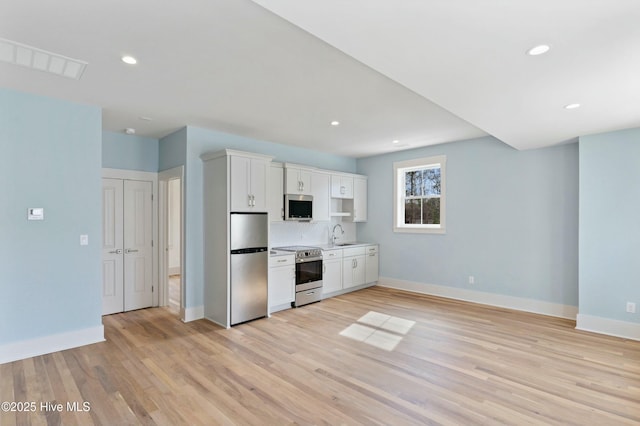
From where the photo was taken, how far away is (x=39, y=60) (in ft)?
8.88

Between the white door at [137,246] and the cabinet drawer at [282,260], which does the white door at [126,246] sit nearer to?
the white door at [137,246]

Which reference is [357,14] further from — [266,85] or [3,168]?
[3,168]

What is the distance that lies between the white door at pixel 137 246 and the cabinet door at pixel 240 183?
1.81 meters

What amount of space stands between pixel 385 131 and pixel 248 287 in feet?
9.97

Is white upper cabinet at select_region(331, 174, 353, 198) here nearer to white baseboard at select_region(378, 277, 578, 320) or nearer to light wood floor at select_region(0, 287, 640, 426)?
white baseboard at select_region(378, 277, 578, 320)

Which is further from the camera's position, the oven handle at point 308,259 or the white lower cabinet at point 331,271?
the white lower cabinet at point 331,271

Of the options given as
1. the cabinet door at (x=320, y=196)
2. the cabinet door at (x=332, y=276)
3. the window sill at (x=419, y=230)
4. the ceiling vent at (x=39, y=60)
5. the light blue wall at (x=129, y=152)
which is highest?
the ceiling vent at (x=39, y=60)

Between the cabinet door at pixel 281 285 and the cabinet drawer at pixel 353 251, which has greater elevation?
the cabinet drawer at pixel 353 251

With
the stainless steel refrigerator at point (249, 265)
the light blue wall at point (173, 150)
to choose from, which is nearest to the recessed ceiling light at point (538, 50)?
the stainless steel refrigerator at point (249, 265)

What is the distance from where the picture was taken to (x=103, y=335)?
3.88 metres

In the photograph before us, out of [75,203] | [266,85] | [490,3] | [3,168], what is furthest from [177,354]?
[490,3]

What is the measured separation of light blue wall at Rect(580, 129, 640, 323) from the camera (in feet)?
12.8

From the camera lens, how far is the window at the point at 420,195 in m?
5.97

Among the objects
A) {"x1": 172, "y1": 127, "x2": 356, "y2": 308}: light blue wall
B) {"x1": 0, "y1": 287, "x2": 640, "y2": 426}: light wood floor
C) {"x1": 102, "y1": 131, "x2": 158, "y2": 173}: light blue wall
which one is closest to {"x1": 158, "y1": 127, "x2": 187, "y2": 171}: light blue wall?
{"x1": 172, "y1": 127, "x2": 356, "y2": 308}: light blue wall
